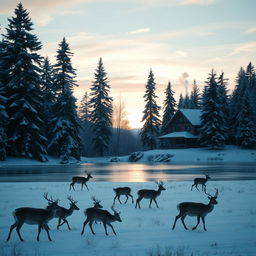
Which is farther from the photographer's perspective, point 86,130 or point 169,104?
point 86,130

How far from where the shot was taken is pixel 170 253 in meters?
7.12

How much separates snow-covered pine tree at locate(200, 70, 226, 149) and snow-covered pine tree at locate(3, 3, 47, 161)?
101 ft

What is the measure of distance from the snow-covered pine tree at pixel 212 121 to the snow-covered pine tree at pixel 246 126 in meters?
3.38

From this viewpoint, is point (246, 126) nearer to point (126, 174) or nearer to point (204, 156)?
point (204, 156)

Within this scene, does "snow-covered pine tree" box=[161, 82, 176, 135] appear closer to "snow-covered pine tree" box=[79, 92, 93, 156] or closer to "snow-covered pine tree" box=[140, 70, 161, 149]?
"snow-covered pine tree" box=[140, 70, 161, 149]

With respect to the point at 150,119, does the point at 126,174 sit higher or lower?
lower

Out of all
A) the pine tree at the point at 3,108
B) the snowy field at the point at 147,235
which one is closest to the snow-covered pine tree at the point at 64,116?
the pine tree at the point at 3,108

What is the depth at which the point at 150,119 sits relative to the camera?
73188 mm

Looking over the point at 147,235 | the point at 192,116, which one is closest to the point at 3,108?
the point at 147,235

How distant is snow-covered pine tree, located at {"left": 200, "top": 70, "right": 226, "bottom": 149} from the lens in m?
62.6

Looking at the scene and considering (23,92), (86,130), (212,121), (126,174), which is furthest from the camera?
(86,130)

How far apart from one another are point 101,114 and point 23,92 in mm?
22081

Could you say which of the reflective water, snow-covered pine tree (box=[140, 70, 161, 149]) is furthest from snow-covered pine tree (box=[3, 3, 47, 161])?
snow-covered pine tree (box=[140, 70, 161, 149])

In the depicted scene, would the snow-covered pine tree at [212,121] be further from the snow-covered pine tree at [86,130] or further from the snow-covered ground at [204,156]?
the snow-covered pine tree at [86,130]
